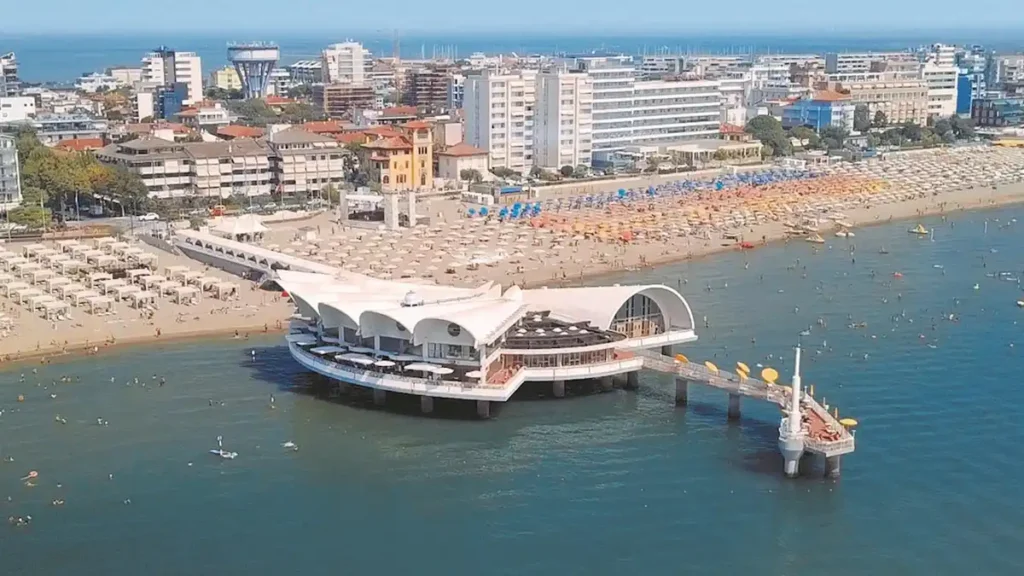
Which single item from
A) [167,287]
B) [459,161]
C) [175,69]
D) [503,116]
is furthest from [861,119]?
[175,69]

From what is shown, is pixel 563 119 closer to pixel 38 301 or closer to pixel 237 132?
pixel 237 132

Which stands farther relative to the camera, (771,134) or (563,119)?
(771,134)

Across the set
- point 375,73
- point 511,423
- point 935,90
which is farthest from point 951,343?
point 375,73

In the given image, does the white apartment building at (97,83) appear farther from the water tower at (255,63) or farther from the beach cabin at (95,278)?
the beach cabin at (95,278)

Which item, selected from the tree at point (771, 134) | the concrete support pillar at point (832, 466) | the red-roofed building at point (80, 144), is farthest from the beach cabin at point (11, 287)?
the tree at point (771, 134)

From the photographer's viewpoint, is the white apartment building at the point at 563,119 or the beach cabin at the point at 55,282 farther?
the white apartment building at the point at 563,119

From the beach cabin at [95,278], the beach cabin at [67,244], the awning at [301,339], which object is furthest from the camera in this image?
the beach cabin at [67,244]
